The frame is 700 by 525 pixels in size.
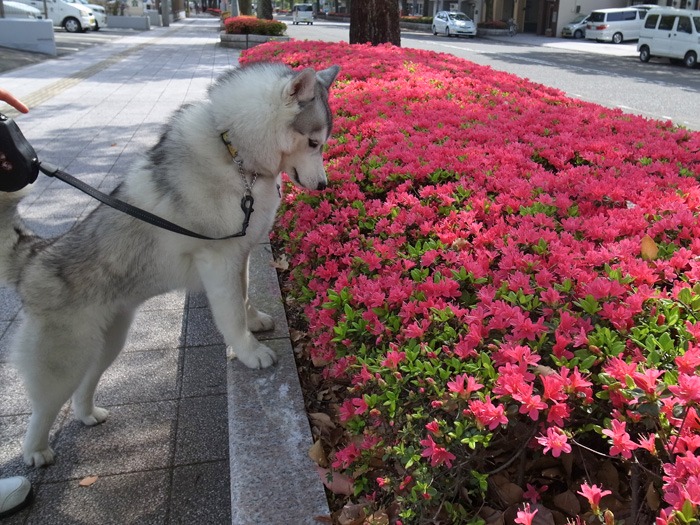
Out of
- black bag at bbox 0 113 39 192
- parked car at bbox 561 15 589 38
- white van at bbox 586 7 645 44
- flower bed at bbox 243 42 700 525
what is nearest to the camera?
flower bed at bbox 243 42 700 525

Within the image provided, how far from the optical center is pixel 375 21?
12.7m

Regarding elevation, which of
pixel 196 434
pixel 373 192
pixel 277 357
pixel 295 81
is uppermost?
pixel 295 81

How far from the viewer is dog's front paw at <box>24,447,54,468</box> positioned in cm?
276

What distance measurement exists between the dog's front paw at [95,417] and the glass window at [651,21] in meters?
28.8

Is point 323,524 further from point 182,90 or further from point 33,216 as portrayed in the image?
point 182,90

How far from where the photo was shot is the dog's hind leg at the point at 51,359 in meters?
2.55

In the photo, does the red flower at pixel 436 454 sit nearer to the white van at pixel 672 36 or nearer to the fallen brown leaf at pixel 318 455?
the fallen brown leaf at pixel 318 455

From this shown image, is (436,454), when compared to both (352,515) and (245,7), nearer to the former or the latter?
(352,515)

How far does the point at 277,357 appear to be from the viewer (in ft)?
10.2

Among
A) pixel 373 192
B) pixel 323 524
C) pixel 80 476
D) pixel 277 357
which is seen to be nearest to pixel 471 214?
pixel 373 192

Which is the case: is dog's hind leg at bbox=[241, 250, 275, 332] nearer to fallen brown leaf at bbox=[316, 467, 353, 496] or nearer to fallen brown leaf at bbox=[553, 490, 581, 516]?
fallen brown leaf at bbox=[316, 467, 353, 496]

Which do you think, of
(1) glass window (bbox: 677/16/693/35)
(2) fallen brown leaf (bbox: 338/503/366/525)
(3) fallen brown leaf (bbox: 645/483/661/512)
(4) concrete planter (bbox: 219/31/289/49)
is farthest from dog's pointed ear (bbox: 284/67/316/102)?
(1) glass window (bbox: 677/16/693/35)

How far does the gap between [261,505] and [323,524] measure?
25 cm

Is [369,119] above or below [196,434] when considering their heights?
above
